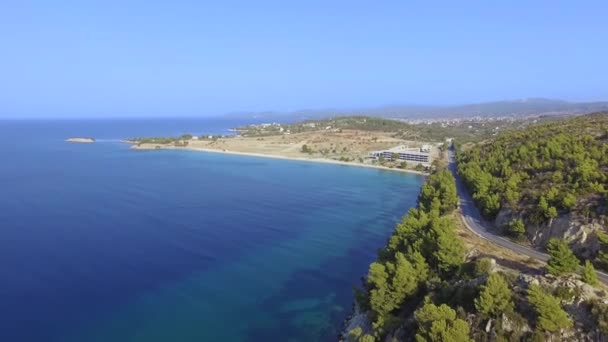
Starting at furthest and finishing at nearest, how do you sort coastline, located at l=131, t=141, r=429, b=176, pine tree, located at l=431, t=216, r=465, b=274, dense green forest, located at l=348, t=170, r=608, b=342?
coastline, located at l=131, t=141, r=429, b=176, pine tree, located at l=431, t=216, r=465, b=274, dense green forest, located at l=348, t=170, r=608, b=342

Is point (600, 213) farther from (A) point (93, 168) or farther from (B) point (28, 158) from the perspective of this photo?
(B) point (28, 158)

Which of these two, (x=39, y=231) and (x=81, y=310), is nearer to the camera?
(x=81, y=310)

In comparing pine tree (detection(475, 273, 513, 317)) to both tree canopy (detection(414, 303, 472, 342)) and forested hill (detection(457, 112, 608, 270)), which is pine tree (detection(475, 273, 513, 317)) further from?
forested hill (detection(457, 112, 608, 270))

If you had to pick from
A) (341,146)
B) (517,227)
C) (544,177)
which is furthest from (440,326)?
(341,146)

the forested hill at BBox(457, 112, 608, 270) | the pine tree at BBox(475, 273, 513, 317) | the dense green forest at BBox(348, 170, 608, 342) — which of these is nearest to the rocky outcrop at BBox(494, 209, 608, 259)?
the forested hill at BBox(457, 112, 608, 270)

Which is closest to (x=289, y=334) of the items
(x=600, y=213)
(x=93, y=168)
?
(x=600, y=213)

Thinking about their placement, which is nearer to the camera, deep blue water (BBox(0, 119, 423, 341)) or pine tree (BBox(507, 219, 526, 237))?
deep blue water (BBox(0, 119, 423, 341))

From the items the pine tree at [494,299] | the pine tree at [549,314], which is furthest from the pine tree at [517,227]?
the pine tree at [549,314]

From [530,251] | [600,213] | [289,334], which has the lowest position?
[289,334]
